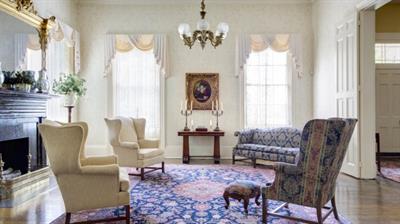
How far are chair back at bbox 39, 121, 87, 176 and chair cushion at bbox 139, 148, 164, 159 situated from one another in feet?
7.26

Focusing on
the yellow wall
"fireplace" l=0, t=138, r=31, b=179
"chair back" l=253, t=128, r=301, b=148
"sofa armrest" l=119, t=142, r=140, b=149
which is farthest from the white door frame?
"fireplace" l=0, t=138, r=31, b=179

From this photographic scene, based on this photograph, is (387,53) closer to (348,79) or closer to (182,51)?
(348,79)

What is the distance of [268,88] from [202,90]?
157 centimetres

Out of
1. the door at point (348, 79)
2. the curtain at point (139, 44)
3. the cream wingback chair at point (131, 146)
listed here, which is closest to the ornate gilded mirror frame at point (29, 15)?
the cream wingback chair at point (131, 146)

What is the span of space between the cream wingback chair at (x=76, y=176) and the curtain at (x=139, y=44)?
442 centimetres

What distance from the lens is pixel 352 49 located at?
17.6 ft

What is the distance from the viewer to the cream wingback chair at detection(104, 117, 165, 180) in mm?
5195

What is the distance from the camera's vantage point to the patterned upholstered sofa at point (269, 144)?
5.91 meters

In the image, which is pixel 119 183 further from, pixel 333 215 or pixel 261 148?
pixel 261 148

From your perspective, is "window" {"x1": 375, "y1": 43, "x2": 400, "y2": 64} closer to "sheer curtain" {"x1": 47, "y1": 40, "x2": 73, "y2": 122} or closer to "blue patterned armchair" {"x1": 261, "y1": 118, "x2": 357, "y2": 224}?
"blue patterned armchair" {"x1": 261, "y1": 118, "x2": 357, "y2": 224}

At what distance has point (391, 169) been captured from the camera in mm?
6090

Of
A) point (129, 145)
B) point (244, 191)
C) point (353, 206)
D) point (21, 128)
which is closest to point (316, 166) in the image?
point (244, 191)

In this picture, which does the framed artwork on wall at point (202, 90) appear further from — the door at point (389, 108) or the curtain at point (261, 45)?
the door at point (389, 108)

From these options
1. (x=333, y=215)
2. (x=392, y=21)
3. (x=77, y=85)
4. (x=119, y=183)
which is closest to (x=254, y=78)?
(x=392, y=21)
